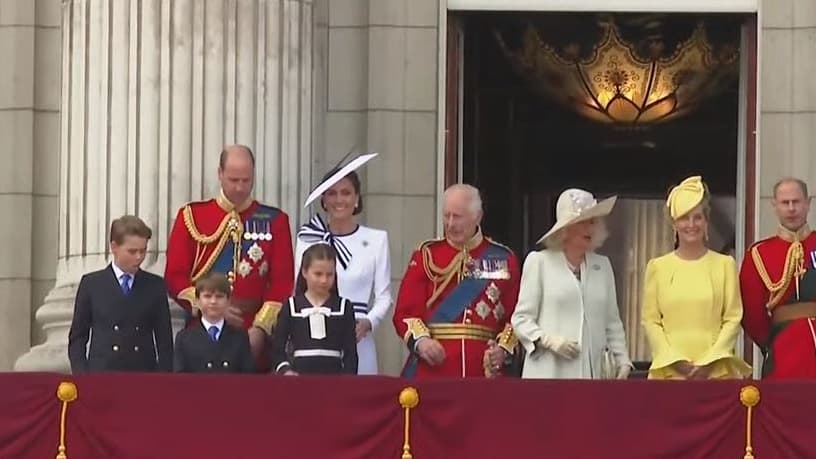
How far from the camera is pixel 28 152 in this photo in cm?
1509

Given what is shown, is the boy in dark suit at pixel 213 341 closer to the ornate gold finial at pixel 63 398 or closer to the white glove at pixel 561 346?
the ornate gold finial at pixel 63 398

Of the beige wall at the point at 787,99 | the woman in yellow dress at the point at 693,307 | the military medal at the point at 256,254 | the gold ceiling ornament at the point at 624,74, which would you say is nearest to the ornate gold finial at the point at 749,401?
the woman in yellow dress at the point at 693,307

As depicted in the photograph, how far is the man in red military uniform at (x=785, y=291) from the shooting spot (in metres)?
12.2

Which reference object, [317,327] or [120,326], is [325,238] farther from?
[120,326]

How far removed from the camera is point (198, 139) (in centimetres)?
1381

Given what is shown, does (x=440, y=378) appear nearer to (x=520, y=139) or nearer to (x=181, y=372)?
(x=181, y=372)

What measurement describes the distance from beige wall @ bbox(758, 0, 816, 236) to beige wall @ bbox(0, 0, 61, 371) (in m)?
4.36

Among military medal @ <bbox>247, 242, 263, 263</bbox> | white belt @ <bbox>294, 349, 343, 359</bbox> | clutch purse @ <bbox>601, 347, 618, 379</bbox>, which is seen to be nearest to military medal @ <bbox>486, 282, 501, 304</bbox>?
clutch purse @ <bbox>601, 347, 618, 379</bbox>

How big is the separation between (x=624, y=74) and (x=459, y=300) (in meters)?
6.80

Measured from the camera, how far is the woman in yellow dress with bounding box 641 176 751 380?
11.9 m

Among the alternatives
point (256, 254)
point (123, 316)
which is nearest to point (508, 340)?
point (256, 254)

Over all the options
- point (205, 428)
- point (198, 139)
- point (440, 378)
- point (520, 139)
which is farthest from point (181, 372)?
point (520, 139)

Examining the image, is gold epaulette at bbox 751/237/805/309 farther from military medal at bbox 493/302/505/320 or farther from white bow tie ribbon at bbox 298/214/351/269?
→ white bow tie ribbon at bbox 298/214/351/269

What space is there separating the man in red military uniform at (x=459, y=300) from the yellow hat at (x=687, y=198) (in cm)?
91
